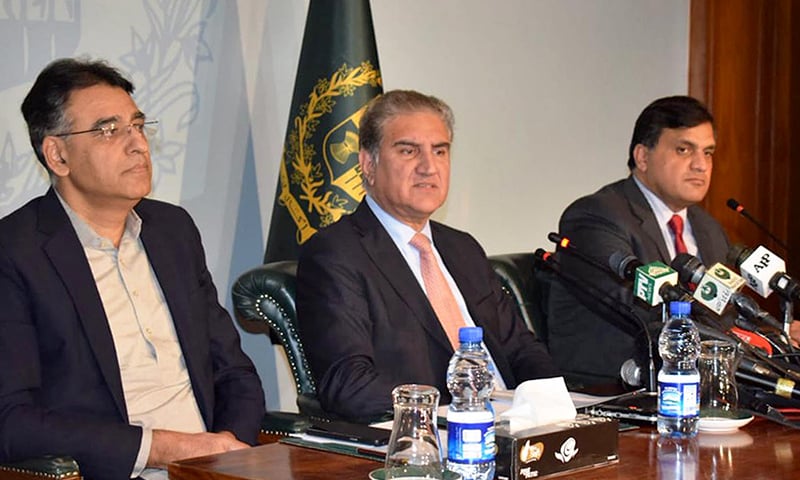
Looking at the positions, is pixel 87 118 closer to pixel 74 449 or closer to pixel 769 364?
pixel 74 449

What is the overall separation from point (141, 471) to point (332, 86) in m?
1.65

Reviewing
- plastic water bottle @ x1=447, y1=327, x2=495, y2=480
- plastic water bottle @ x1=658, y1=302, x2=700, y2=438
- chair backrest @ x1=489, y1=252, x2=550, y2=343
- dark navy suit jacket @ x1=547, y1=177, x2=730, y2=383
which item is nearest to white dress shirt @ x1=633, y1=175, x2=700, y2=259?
dark navy suit jacket @ x1=547, y1=177, x2=730, y2=383

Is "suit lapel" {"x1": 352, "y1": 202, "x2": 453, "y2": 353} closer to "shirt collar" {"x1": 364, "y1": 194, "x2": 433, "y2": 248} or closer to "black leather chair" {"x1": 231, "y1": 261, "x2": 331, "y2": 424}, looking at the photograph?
"shirt collar" {"x1": 364, "y1": 194, "x2": 433, "y2": 248}

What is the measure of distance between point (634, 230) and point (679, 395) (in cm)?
167

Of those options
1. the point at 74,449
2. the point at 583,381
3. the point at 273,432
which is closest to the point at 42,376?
the point at 74,449

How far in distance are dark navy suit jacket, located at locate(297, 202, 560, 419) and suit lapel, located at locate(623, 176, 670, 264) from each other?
81 centimetres

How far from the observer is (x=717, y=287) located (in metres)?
2.55

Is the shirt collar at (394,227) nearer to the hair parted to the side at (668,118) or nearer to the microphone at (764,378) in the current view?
the microphone at (764,378)

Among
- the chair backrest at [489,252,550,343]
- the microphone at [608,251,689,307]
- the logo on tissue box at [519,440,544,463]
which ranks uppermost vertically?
the microphone at [608,251,689,307]

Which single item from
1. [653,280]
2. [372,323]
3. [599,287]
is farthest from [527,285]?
[653,280]

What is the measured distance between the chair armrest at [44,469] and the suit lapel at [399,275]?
3.48 ft

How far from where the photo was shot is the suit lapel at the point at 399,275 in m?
3.01

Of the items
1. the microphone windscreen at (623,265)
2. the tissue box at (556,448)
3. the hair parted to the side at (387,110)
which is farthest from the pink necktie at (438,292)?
the tissue box at (556,448)

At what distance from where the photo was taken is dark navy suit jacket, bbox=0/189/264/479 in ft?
7.89
